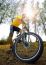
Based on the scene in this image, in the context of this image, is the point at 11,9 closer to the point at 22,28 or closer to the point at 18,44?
the point at 22,28

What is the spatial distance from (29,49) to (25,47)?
0.23 feet

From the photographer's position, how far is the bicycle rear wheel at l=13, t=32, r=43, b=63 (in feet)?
9.41

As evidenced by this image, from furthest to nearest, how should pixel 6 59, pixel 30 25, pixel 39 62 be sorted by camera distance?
1. pixel 30 25
2. pixel 6 59
3. pixel 39 62

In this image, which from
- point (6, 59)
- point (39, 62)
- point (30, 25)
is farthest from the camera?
point (30, 25)

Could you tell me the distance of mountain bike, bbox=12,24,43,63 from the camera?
9.59 feet

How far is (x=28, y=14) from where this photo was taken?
12.7ft

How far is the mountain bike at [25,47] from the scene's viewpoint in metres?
2.92

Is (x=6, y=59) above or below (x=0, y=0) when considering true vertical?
below

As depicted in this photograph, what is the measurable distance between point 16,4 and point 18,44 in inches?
46.3

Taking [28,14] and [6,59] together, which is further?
[28,14]

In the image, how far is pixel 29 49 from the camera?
2.99 metres

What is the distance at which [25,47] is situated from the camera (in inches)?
119

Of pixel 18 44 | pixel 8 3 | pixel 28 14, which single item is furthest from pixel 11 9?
pixel 18 44

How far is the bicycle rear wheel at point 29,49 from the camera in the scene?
2867 mm
